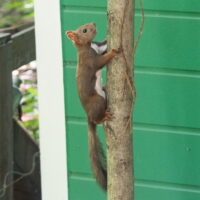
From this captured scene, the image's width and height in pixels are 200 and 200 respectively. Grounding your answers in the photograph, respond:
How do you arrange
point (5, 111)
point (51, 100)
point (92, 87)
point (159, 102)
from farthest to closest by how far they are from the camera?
point (5, 111) → point (51, 100) → point (159, 102) → point (92, 87)

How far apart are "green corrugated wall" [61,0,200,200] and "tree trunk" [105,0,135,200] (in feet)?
2.63

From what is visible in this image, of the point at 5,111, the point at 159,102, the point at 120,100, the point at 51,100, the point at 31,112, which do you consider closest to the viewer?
the point at 120,100

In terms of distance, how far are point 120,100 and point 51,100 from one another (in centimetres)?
103

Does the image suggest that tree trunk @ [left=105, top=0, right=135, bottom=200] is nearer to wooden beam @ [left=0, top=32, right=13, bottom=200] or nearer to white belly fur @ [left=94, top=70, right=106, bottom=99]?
white belly fur @ [left=94, top=70, right=106, bottom=99]

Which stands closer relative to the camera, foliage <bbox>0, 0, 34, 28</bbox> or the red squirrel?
the red squirrel

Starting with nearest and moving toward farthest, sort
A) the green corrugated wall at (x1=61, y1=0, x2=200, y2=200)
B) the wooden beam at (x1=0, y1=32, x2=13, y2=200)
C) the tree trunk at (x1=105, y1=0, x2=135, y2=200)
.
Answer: the tree trunk at (x1=105, y1=0, x2=135, y2=200) → the green corrugated wall at (x1=61, y1=0, x2=200, y2=200) → the wooden beam at (x1=0, y1=32, x2=13, y2=200)

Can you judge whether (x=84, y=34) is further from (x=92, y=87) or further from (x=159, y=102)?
(x=159, y=102)

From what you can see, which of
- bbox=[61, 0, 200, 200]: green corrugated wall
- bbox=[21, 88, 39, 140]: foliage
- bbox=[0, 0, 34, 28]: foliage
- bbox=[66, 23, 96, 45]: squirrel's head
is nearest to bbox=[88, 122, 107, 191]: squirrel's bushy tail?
bbox=[66, 23, 96, 45]: squirrel's head

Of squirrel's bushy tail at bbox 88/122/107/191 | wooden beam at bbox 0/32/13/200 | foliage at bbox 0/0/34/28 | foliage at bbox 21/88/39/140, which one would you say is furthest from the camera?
foliage at bbox 0/0/34/28

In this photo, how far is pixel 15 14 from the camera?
285 inches

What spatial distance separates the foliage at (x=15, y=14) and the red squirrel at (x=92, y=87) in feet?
11.6

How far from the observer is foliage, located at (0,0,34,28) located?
641 centimetres

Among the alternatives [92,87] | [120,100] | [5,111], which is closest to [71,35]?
[92,87]

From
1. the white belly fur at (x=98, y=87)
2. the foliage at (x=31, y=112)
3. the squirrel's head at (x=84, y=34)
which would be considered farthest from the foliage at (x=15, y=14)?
the white belly fur at (x=98, y=87)
